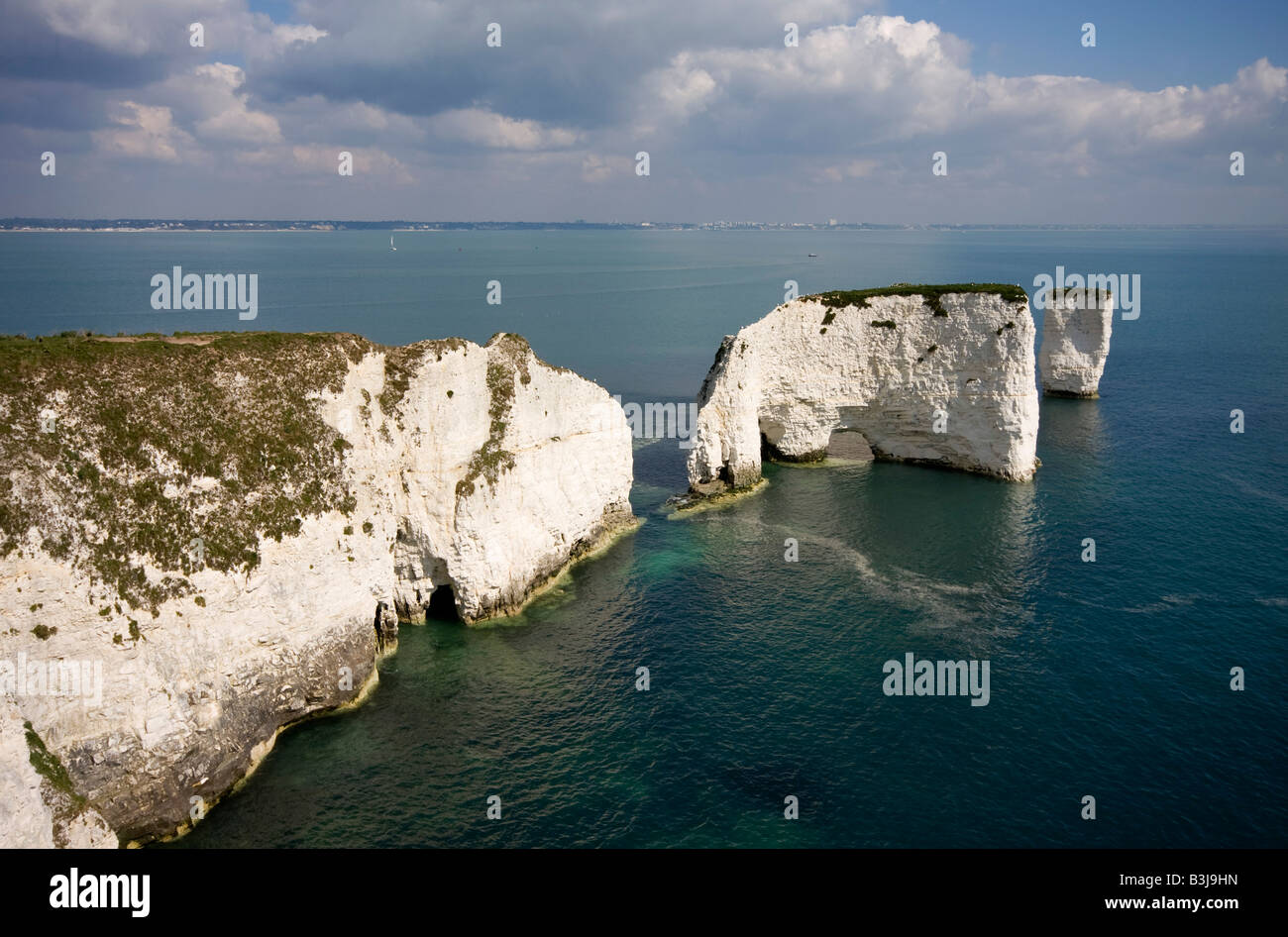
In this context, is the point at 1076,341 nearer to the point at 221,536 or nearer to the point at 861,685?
the point at 861,685

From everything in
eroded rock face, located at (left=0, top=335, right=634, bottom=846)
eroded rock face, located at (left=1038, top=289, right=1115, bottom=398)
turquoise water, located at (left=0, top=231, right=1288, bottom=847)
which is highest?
eroded rock face, located at (left=1038, top=289, right=1115, bottom=398)

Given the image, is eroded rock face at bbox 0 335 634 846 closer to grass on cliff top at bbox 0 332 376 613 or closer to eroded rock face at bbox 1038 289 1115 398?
grass on cliff top at bbox 0 332 376 613

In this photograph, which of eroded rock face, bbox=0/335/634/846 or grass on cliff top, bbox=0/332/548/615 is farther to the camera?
grass on cliff top, bbox=0/332/548/615

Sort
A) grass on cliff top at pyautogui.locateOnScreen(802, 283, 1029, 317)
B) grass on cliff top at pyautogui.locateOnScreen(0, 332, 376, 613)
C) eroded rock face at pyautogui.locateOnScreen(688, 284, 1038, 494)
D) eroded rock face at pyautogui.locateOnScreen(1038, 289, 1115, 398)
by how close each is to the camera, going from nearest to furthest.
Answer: grass on cliff top at pyautogui.locateOnScreen(0, 332, 376, 613) < eroded rock face at pyautogui.locateOnScreen(688, 284, 1038, 494) < grass on cliff top at pyautogui.locateOnScreen(802, 283, 1029, 317) < eroded rock face at pyautogui.locateOnScreen(1038, 289, 1115, 398)

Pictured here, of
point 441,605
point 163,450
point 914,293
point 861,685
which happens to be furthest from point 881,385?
point 163,450

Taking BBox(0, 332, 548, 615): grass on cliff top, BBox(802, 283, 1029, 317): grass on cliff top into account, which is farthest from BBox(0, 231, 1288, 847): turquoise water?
BBox(802, 283, 1029, 317): grass on cliff top

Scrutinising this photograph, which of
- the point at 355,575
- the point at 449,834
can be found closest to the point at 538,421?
the point at 355,575

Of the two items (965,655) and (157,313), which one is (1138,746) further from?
(157,313)
